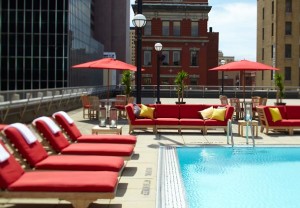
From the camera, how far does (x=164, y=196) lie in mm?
7453

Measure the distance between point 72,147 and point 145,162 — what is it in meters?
2.03

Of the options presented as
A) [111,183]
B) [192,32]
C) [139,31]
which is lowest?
[111,183]

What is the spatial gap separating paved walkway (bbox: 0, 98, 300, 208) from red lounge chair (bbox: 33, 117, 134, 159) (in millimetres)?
506

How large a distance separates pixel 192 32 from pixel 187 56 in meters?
3.71

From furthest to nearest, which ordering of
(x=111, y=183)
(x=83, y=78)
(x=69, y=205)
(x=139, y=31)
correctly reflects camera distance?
(x=83, y=78)
(x=139, y=31)
(x=69, y=205)
(x=111, y=183)

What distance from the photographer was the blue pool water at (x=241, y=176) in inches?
308

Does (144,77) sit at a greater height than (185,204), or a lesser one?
greater

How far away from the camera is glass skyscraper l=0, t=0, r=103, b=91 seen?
5050cm

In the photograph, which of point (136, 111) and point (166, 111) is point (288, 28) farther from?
point (136, 111)

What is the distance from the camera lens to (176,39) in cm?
6444

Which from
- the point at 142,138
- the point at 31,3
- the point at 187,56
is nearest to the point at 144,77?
the point at 187,56

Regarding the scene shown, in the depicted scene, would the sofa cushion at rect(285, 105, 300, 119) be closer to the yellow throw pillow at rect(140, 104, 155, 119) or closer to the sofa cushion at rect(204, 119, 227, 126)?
the sofa cushion at rect(204, 119, 227, 126)

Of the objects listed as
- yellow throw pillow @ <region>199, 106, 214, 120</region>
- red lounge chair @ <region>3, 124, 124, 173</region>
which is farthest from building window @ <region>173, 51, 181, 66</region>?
red lounge chair @ <region>3, 124, 124, 173</region>

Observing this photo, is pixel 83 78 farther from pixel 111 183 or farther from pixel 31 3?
pixel 111 183
